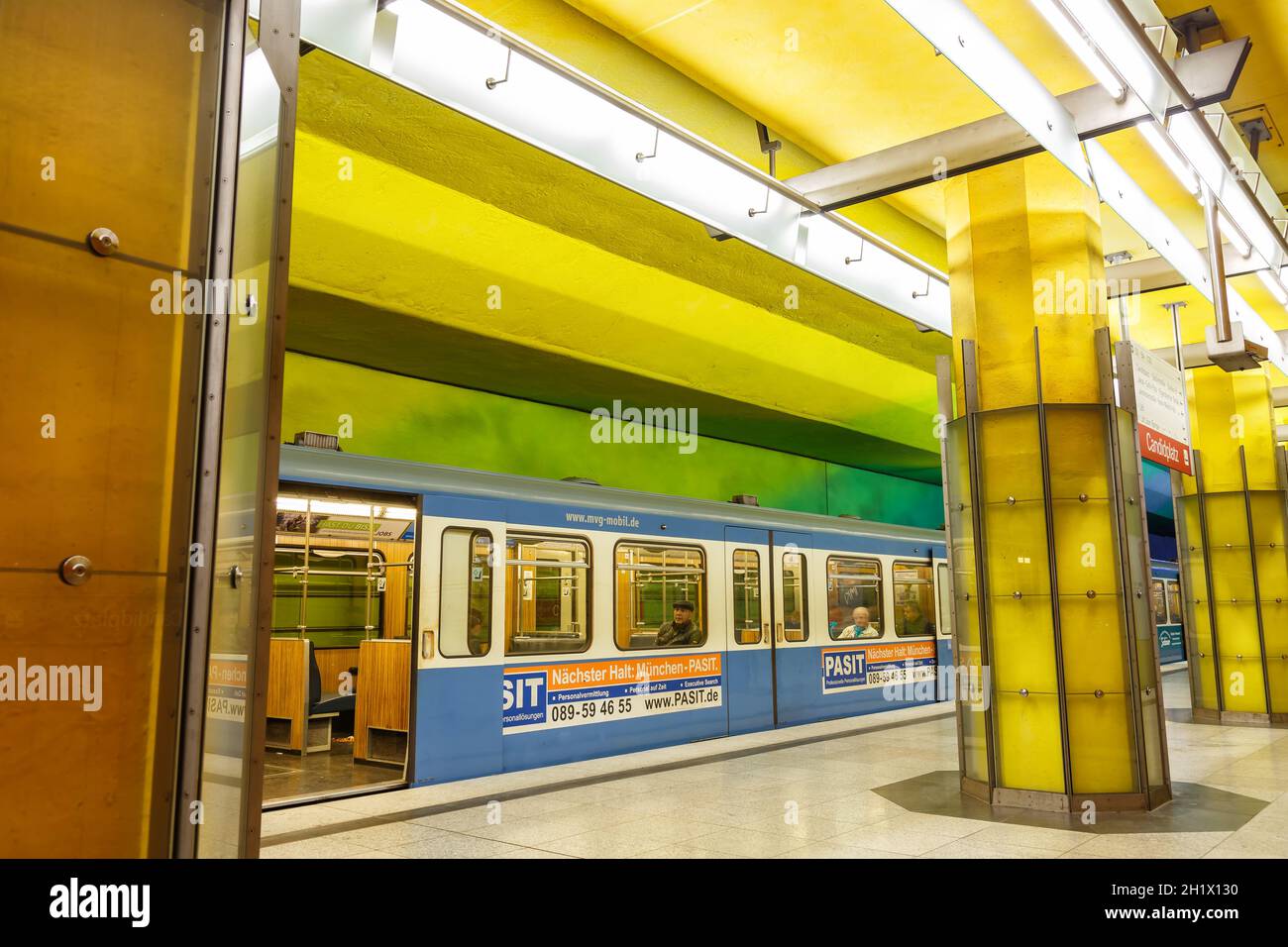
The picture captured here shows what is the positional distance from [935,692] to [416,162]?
9.31 m

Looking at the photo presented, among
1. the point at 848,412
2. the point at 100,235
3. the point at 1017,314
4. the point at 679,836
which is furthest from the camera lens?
the point at 848,412

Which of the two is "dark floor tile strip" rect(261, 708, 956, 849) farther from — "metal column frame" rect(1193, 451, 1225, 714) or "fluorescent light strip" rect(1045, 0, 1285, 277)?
"fluorescent light strip" rect(1045, 0, 1285, 277)

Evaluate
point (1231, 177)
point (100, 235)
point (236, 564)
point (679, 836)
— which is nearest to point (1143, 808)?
point (679, 836)

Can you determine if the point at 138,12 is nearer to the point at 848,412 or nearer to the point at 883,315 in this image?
the point at 883,315

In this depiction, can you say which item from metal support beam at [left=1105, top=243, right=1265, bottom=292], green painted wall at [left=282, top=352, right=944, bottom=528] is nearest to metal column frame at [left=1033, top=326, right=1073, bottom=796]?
metal support beam at [left=1105, top=243, right=1265, bottom=292]

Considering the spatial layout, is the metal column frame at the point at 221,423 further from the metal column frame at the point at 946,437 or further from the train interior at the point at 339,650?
the metal column frame at the point at 946,437

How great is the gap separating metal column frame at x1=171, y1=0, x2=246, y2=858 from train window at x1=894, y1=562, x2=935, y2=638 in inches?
397

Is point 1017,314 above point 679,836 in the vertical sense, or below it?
above

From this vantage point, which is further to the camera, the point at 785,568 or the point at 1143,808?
the point at 785,568

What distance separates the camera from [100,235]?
2.46 metres

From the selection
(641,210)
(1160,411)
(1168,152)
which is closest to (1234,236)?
(1160,411)

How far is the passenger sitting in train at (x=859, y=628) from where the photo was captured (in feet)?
35.3

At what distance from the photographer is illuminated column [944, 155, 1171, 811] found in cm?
618

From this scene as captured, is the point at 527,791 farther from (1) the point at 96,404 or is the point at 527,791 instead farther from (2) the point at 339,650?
(1) the point at 96,404
